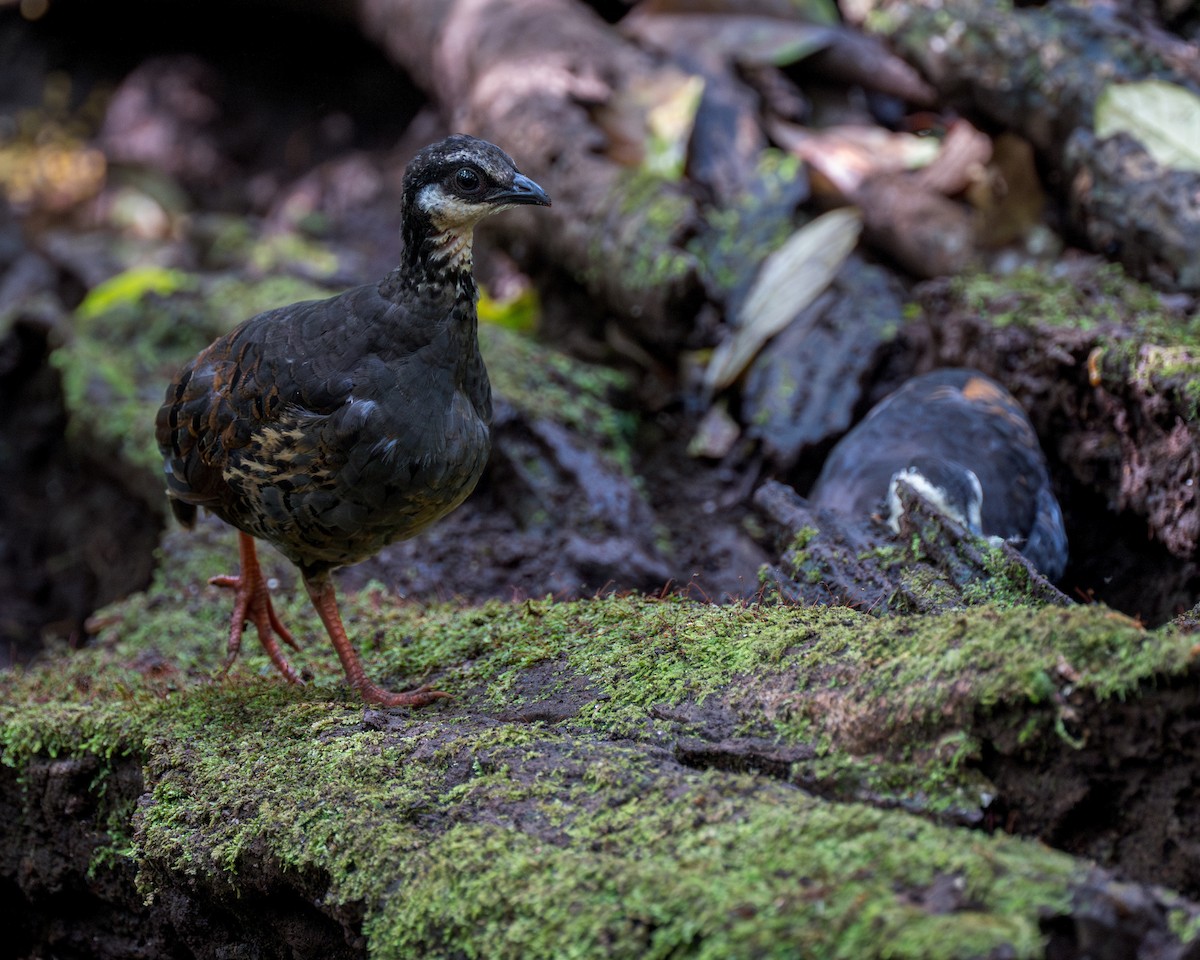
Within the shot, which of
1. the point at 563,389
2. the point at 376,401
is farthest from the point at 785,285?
the point at 376,401

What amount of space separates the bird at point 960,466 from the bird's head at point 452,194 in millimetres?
1958

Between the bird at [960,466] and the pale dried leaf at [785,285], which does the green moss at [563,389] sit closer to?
the pale dried leaf at [785,285]

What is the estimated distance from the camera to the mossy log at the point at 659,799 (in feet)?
8.05

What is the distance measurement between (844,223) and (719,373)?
1.29 metres

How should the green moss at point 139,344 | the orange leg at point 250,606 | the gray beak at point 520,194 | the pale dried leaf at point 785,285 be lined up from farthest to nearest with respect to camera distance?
the green moss at point 139,344, the pale dried leaf at point 785,285, the orange leg at point 250,606, the gray beak at point 520,194

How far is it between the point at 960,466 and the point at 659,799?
2.65 metres

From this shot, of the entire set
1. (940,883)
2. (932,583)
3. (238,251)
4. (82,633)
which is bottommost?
(82,633)

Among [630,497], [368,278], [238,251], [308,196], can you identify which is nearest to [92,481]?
[368,278]

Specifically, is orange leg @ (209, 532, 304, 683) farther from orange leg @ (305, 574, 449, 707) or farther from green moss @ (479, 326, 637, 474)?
green moss @ (479, 326, 637, 474)

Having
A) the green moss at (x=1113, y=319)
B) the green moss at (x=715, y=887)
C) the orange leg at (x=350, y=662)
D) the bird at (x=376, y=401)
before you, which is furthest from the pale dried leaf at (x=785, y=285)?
the green moss at (x=715, y=887)

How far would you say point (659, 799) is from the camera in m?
2.96

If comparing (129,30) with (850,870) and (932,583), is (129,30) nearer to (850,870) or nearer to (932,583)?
(932,583)

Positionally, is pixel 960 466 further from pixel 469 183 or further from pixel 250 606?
pixel 250 606

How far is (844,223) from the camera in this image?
745 cm
